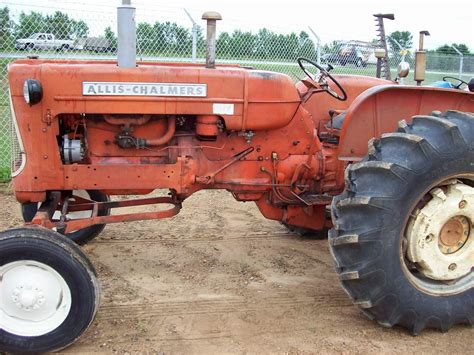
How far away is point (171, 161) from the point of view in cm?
363

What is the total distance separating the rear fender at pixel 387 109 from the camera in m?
3.70

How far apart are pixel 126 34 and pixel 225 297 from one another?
1808 millimetres

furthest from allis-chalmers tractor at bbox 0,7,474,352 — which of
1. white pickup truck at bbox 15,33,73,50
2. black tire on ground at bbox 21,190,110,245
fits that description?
white pickup truck at bbox 15,33,73,50

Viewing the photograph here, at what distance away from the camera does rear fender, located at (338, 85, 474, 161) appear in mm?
3695

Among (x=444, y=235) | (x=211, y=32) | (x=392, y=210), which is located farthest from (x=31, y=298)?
(x=444, y=235)

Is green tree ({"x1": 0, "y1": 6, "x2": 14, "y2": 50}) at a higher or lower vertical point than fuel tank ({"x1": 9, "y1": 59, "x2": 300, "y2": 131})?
higher

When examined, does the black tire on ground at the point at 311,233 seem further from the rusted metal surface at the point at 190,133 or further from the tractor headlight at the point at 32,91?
the tractor headlight at the point at 32,91

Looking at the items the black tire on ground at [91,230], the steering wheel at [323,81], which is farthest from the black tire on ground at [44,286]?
the steering wheel at [323,81]

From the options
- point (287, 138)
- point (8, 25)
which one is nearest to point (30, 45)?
point (8, 25)

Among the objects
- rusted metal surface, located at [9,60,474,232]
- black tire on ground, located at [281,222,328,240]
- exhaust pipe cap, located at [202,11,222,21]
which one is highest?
exhaust pipe cap, located at [202,11,222,21]

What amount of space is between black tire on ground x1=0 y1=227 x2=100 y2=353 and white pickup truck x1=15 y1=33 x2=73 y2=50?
14.9 feet

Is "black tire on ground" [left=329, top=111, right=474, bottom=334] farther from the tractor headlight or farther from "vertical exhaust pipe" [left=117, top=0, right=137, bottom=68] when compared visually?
the tractor headlight

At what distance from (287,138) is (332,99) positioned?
0.88 metres

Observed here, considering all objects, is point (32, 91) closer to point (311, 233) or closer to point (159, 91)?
point (159, 91)
